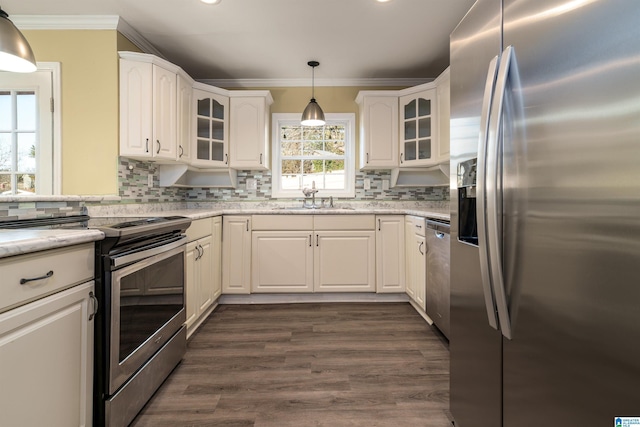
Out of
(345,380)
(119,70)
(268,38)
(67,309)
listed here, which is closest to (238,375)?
(345,380)

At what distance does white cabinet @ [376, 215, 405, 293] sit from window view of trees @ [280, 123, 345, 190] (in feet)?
3.35

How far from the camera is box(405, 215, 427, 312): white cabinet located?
2.68m

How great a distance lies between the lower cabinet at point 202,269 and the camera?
2330 mm

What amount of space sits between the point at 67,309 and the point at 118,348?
0.98 ft

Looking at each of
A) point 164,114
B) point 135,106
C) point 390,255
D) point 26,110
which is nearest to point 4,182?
point 26,110

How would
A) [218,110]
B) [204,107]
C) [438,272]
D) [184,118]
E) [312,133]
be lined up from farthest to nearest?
[312,133], [218,110], [204,107], [184,118], [438,272]

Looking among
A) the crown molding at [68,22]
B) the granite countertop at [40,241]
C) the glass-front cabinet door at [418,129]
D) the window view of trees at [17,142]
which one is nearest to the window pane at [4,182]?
the window view of trees at [17,142]

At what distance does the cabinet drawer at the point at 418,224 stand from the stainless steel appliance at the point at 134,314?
186 centimetres

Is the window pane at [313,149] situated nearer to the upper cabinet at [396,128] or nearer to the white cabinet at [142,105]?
the upper cabinet at [396,128]

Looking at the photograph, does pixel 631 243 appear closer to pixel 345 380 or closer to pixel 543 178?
pixel 543 178

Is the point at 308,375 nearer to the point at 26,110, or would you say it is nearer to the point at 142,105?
the point at 142,105

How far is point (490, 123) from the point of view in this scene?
0.92m

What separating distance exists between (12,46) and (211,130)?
1.96 meters

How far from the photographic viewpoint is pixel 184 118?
3.10m
